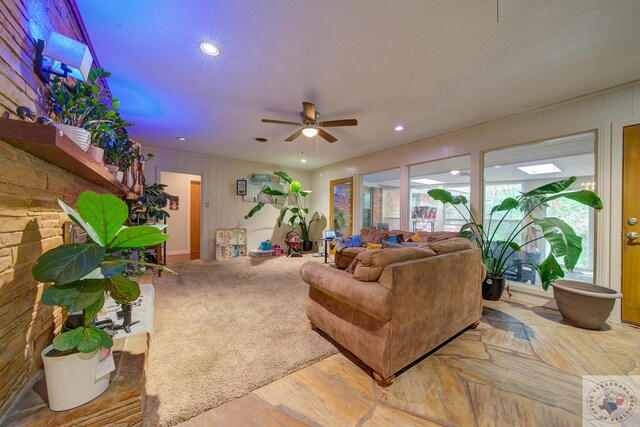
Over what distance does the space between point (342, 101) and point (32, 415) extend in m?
3.28

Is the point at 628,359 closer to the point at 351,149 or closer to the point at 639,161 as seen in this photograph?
the point at 639,161

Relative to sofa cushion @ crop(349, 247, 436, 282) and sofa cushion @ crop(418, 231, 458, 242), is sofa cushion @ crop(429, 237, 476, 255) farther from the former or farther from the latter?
sofa cushion @ crop(418, 231, 458, 242)

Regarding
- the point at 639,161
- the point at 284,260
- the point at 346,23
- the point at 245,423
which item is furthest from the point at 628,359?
the point at 284,260

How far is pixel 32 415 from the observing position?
88cm

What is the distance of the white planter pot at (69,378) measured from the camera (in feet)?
2.93

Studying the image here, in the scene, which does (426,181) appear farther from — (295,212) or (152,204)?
(152,204)

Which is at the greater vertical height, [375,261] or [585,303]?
[375,261]

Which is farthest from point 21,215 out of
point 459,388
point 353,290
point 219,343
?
point 459,388

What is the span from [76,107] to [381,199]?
16.3 ft

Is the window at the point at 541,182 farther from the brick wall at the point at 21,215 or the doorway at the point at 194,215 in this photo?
the doorway at the point at 194,215

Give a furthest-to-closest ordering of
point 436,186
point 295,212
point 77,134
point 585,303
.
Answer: point 295,212
point 436,186
point 585,303
point 77,134

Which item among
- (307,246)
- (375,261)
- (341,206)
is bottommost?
(307,246)

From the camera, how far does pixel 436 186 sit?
446cm

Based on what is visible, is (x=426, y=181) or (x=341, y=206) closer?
(x=426, y=181)
